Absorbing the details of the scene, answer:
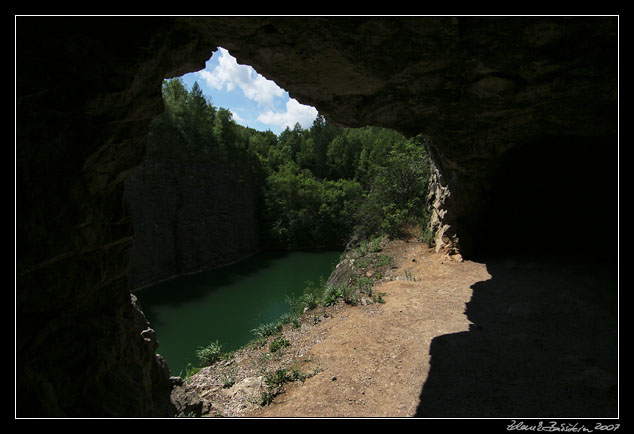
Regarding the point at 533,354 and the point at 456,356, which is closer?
the point at 533,354

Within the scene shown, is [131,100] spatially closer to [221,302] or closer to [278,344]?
[278,344]

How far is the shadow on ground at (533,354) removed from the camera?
9.97 feet

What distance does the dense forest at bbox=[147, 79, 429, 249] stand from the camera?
42.4 feet

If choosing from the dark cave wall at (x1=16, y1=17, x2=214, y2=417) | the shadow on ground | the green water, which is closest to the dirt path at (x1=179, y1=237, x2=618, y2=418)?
the shadow on ground

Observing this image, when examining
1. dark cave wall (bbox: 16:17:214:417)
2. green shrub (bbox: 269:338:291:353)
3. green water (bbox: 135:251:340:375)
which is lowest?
green water (bbox: 135:251:340:375)

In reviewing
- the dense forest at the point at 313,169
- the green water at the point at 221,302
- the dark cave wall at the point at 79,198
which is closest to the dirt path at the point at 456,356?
the dark cave wall at the point at 79,198

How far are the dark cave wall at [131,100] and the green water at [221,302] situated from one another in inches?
259

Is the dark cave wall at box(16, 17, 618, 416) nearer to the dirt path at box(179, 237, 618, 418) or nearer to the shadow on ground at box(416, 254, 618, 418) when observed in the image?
the dirt path at box(179, 237, 618, 418)

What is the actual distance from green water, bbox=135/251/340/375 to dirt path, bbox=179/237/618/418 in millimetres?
4845

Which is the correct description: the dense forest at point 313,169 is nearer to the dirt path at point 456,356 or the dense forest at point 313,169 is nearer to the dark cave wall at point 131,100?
the dirt path at point 456,356

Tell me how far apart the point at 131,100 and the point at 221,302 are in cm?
1256

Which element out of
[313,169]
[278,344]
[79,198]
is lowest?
[278,344]

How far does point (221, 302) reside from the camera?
14.1m

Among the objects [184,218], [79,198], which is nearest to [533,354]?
[79,198]
